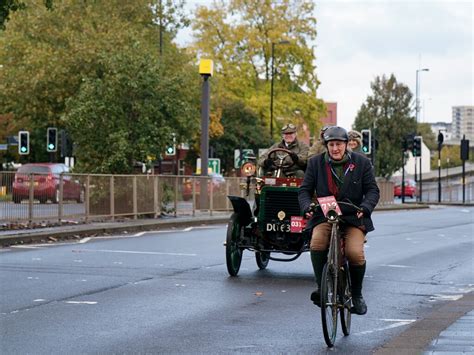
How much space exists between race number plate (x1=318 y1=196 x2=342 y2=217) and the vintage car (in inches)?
207

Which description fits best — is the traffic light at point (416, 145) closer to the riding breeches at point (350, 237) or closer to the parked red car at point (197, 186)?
the parked red car at point (197, 186)

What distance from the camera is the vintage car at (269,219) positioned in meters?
14.3

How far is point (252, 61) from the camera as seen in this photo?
72750 millimetres

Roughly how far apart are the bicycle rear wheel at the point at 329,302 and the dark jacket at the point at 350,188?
577 mm

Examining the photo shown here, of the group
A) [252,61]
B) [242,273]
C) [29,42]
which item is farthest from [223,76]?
[242,273]

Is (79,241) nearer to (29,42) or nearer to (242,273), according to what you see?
(242,273)

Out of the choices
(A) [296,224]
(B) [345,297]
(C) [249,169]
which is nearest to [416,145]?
(C) [249,169]

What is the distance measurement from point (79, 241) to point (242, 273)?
680 cm

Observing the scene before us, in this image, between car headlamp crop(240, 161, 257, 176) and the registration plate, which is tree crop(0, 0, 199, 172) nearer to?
car headlamp crop(240, 161, 257, 176)

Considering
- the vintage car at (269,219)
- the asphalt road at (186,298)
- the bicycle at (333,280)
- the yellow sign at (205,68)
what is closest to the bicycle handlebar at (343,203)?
the bicycle at (333,280)

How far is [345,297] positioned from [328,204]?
2.90 feet

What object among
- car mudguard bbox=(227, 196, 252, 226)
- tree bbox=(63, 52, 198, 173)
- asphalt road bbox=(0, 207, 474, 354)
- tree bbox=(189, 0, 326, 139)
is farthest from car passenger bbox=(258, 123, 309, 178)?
tree bbox=(189, 0, 326, 139)

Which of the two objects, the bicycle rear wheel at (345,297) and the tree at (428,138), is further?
the tree at (428,138)

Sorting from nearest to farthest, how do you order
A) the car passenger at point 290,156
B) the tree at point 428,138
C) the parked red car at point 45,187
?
the car passenger at point 290,156 → the parked red car at point 45,187 → the tree at point 428,138
